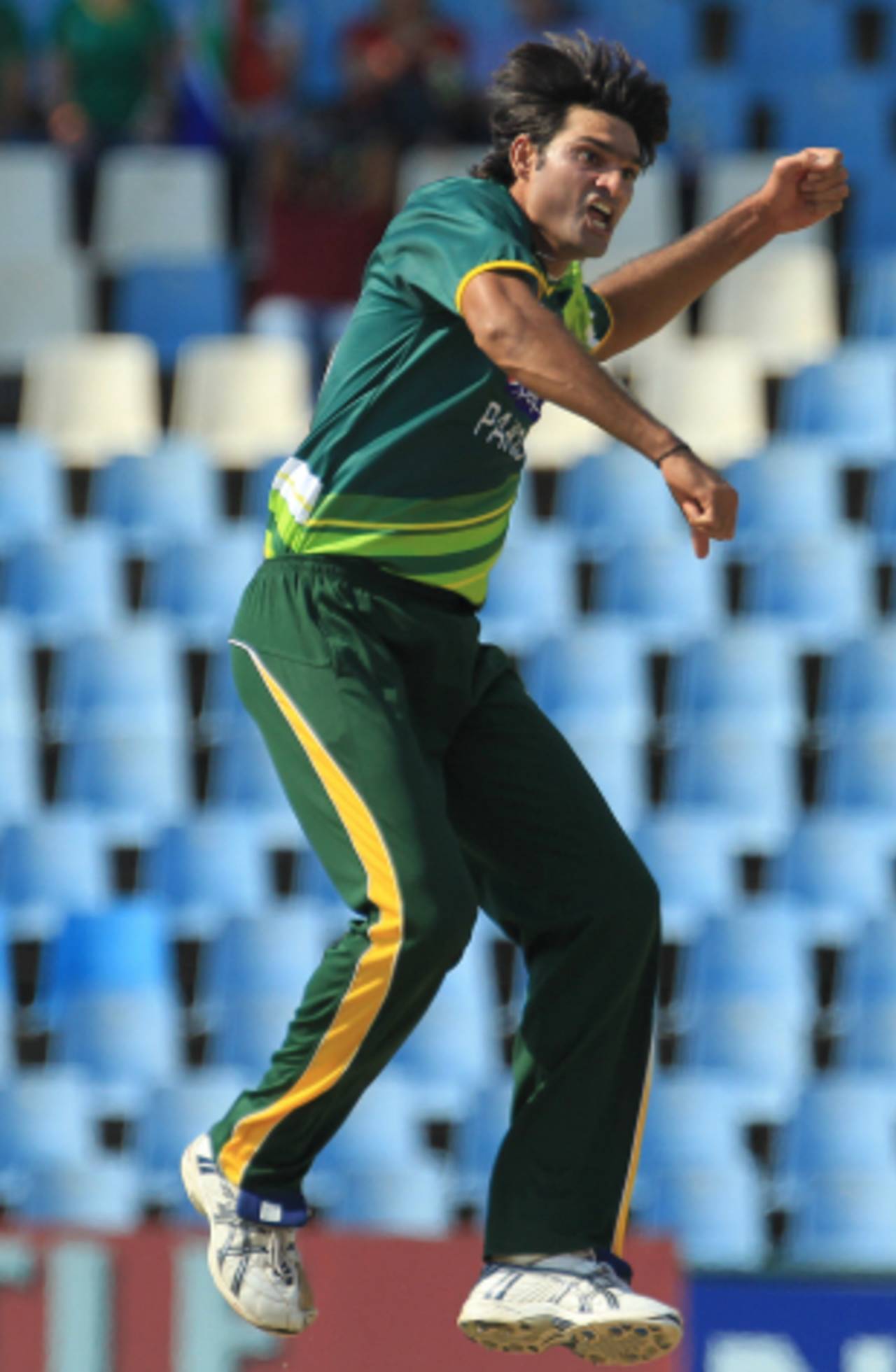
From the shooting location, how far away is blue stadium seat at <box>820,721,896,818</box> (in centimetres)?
776

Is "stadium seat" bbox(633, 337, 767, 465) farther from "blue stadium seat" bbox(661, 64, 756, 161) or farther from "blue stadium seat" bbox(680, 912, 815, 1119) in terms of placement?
"blue stadium seat" bbox(680, 912, 815, 1119)

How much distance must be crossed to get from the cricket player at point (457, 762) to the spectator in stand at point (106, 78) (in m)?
6.55

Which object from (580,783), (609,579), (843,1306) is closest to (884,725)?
(609,579)

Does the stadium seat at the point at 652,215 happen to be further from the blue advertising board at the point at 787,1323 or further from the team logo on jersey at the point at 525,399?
the team logo on jersey at the point at 525,399

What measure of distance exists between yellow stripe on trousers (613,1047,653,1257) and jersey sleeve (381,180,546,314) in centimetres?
130

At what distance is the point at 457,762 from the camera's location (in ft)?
12.8

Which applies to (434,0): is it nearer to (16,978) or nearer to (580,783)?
(16,978)

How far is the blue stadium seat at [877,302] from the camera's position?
926 centimetres

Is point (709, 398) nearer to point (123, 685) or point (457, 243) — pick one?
point (123, 685)

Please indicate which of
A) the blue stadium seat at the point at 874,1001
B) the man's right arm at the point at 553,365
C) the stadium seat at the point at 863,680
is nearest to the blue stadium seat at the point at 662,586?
the stadium seat at the point at 863,680

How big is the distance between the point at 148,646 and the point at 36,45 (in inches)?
181

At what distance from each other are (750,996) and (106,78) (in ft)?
17.0

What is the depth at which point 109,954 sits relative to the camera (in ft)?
23.6

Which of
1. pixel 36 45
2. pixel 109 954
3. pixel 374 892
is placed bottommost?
pixel 109 954
